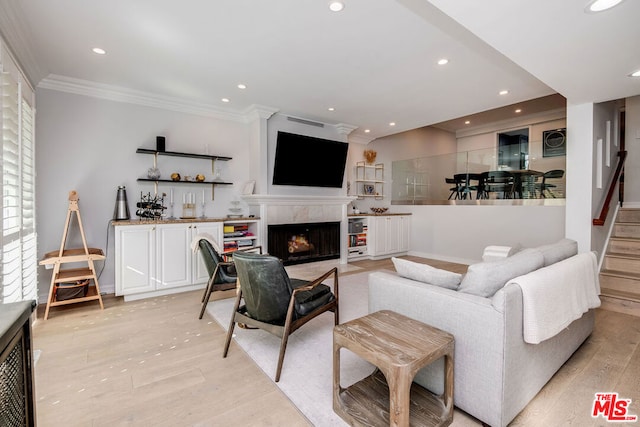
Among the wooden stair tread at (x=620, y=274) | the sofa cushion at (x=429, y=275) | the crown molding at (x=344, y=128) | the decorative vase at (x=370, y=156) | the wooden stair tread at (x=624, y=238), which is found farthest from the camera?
the decorative vase at (x=370, y=156)

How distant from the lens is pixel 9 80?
2.35m

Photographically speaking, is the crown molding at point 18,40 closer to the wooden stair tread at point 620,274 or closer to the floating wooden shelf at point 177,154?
the floating wooden shelf at point 177,154

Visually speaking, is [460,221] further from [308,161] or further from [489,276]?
[489,276]

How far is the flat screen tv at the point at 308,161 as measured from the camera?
4961mm

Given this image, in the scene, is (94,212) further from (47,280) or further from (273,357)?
(273,357)

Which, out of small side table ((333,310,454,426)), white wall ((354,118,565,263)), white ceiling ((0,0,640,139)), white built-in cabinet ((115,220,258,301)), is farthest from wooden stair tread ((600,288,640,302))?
white built-in cabinet ((115,220,258,301))

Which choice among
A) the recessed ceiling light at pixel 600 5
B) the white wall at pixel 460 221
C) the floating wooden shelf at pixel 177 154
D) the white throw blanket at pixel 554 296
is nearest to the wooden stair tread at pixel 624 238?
the white wall at pixel 460 221

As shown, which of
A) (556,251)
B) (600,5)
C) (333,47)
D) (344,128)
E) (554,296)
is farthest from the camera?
(344,128)

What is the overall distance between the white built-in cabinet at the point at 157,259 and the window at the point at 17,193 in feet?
2.59

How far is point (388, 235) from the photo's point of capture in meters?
6.38

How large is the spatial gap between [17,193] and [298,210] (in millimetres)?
3517

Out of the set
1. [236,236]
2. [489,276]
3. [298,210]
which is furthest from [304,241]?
[489,276]

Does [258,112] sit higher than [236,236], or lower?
higher

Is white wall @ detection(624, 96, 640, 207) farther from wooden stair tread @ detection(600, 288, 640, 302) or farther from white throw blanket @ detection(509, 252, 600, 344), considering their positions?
white throw blanket @ detection(509, 252, 600, 344)
